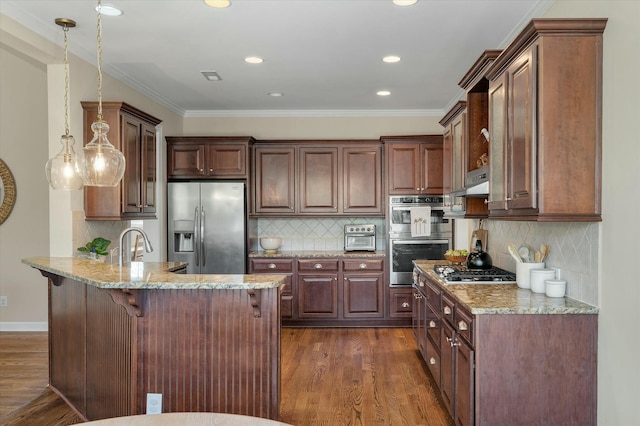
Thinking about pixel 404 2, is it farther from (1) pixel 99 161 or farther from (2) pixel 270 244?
(2) pixel 270 244

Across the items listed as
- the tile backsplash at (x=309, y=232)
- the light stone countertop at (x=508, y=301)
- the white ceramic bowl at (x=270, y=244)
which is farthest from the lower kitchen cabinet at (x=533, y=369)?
the tile backsplash at (x=309, y=232)

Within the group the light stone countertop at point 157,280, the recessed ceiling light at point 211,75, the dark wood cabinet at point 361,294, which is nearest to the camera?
the light stone countertop at point 157,280

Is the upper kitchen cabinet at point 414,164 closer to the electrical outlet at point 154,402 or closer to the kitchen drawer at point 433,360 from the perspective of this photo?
the kitchen drawer at point 433,360

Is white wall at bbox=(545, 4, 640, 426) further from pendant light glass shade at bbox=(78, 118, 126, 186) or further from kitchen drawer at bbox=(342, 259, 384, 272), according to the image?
kitchen drawer at bbox=(342, 259, 384, 272)

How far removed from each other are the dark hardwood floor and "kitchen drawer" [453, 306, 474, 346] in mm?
797

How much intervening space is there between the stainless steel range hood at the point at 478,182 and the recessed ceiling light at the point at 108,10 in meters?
2.70

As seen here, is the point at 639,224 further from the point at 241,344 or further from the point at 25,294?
the point at 25,294

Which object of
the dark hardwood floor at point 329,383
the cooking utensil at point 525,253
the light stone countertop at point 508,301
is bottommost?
the dark hardwood floor at point 329,383

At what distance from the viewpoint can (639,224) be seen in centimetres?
212

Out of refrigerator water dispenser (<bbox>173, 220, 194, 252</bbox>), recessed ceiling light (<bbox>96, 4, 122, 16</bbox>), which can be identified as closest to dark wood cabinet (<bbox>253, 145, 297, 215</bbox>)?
refrigerator water dispenser (<bbox>173, 220, 194, 252</bbox>)

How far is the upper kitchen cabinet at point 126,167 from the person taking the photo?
161 inches

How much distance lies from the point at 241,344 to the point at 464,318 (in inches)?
49.2

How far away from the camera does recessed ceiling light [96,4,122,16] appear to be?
3188 millimetres

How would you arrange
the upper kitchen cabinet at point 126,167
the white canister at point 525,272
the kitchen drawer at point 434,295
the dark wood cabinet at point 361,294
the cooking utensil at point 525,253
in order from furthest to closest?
the dark wood cabinet at point 361,294 < the upper kitchen cabinet at point 126,167 < the kitchen drawer at point 434,295 < the cooking utensil at point 525,253 < the white canister at point 525,272
